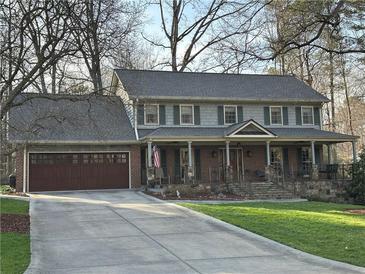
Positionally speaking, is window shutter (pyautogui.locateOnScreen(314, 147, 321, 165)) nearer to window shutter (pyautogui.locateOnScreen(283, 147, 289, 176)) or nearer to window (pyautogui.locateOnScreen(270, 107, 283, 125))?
window shutter (pyautogui.locateOnScreen(283, 147, 289, 176))

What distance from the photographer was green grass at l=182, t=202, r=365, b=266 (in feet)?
32.3

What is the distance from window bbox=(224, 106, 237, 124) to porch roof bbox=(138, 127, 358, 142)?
2.61ft

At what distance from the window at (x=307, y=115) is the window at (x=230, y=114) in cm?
497

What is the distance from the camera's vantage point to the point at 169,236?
38.7 ft

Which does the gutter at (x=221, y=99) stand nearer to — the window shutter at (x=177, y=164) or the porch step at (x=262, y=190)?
the window shutter at (x=177, y=164)

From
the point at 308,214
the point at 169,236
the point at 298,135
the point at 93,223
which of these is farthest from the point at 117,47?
the point at 298,135

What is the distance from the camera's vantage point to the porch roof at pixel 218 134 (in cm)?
2557

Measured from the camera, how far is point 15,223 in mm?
13398

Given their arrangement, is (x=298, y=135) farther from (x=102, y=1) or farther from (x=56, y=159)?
(x=102, y=1)

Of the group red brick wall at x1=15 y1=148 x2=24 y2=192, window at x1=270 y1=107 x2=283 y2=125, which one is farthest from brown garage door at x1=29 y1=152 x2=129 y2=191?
window at x1=270 y1=107 x2=283 y2=125

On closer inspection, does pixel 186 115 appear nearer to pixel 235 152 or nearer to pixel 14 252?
pixel 235 152

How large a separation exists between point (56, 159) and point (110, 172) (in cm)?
309

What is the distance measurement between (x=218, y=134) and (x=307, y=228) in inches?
580

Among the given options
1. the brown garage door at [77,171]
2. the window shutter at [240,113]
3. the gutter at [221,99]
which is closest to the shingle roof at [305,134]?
the gutter at [221,99]
